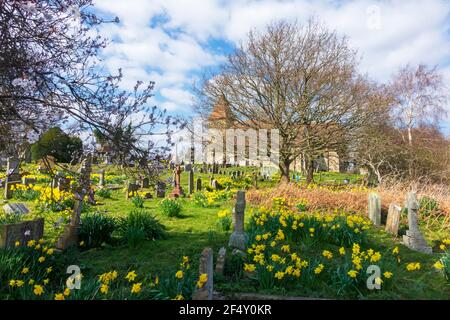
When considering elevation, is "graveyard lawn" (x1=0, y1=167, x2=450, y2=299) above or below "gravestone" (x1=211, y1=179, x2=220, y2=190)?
below

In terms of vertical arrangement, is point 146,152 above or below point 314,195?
above

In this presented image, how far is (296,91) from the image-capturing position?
1620cm

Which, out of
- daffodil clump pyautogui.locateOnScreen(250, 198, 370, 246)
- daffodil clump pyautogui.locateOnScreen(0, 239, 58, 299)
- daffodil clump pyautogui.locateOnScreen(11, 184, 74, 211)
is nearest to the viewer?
daffodil clump pyautogui.locateOnScreen(0, 239, 58, 299)

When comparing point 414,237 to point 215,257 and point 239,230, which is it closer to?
point 239,230

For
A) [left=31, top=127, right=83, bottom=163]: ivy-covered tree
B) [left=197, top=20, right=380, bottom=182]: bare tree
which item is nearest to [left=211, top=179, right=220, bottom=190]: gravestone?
[left=197, top=20, right=380, bottom=182]: bare tree

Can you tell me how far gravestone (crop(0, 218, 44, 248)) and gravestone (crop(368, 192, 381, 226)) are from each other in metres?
7.36

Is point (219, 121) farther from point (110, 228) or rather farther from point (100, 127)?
point (100, 127)

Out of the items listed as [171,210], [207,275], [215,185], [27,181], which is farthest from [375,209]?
[27,181]

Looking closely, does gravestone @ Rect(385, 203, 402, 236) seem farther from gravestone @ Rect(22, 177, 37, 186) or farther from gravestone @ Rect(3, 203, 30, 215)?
gravestone @ Rect(22, 177, 37, 186)

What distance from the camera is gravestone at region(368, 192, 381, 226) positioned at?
8.13m

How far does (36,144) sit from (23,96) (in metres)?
0.59

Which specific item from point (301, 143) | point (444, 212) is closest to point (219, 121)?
point (301, 143)

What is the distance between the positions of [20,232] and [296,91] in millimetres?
13998
